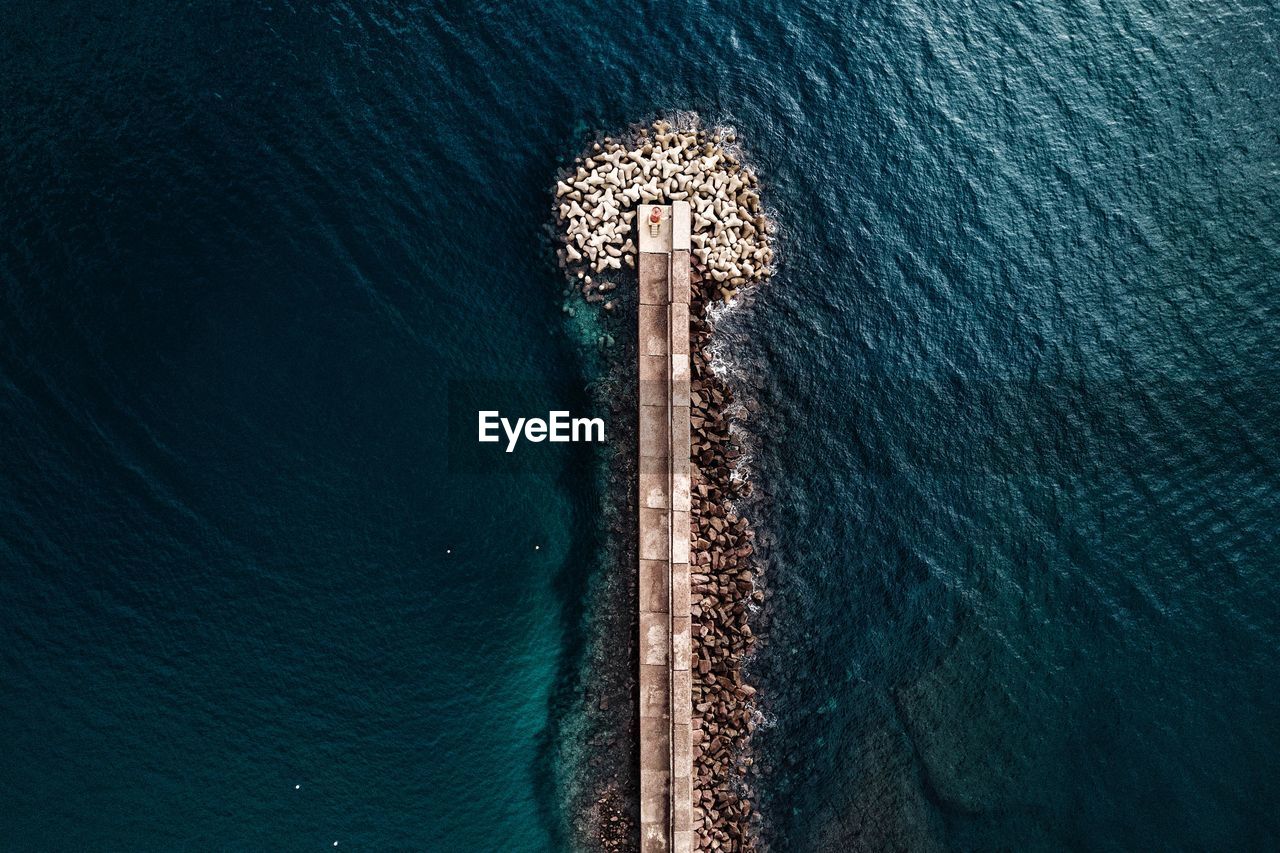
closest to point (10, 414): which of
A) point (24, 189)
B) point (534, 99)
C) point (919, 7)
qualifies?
point (24, 189)

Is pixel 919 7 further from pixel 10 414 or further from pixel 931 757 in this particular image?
pixel 10 414

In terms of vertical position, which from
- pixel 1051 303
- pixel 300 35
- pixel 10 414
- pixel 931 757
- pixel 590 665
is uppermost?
pixel 300 35

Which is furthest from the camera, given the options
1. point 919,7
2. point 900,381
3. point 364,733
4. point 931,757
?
point 919,7

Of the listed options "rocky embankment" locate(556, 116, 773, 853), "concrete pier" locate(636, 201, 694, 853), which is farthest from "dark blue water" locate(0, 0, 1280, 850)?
"concrete pier" locate(636, 201, 694, 853)

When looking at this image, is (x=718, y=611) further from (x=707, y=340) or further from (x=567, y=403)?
(x=707, y=340)

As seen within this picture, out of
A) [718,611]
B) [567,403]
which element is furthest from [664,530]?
[567,403]

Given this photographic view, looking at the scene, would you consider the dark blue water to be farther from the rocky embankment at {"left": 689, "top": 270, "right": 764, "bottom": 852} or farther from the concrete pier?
the concrete pier

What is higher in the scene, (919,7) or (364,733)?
(919,7)

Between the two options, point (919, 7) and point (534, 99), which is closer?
point (534, 99)
